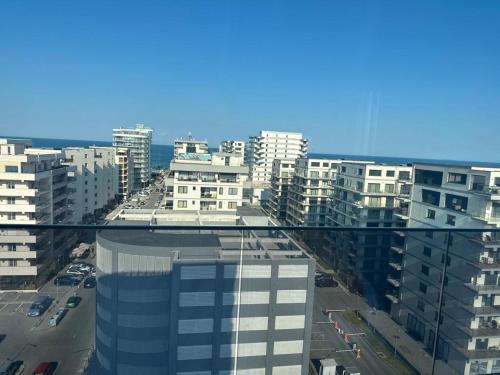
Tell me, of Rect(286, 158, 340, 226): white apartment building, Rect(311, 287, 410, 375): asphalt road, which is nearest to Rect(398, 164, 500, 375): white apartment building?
Rect(311, 287, 410, 375): asphalt road

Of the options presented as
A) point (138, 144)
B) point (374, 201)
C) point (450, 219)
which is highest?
point (138, 144)

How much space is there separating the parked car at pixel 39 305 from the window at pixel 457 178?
14.5 m

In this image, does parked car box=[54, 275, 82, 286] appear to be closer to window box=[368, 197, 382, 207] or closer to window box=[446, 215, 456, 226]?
window box=[446, 215, 456, 226]

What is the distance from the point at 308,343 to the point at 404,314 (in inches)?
18.6

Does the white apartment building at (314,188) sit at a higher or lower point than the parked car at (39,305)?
lower

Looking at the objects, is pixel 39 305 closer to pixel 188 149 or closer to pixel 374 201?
pixel 374 201

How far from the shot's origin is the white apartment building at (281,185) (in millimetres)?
24984

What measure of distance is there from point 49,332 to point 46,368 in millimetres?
123

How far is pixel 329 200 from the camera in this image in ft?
67.3

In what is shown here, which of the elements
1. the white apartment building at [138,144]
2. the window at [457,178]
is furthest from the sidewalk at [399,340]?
the white apartment building at [138,144]

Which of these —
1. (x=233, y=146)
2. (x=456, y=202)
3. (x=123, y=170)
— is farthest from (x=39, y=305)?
(x=233, y=146)

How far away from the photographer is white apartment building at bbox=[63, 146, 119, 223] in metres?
19.9

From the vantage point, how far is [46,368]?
4.25 ft

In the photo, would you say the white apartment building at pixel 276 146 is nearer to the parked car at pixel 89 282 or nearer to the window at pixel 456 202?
the window at pixel 456 202
